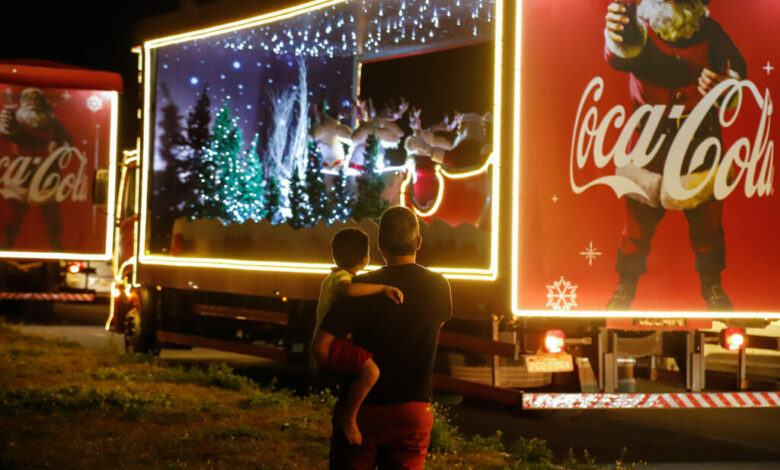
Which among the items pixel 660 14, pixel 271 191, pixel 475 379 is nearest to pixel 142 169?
pixel 271 191

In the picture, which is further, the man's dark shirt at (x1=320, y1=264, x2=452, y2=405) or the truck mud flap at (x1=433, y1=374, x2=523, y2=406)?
the truck mud flap at (x1=433, y1=374, x2=523, y2=406)

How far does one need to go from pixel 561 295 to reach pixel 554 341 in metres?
0.52

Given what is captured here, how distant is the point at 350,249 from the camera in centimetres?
491

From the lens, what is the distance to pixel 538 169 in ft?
27.3

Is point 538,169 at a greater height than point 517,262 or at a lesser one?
greater

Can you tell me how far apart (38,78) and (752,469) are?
1433 cm

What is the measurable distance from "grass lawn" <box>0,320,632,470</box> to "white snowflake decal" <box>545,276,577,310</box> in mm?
1013

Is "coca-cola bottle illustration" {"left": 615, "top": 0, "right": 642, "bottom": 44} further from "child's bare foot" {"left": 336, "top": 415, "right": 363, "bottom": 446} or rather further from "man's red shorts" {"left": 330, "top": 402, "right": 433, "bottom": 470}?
"child's bare foot" {"left": 336, "top": 415, "right": 363, "bottom": 446}

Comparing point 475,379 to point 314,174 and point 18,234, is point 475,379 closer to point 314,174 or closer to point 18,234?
point 314,174

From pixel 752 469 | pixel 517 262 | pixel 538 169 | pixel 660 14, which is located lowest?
pixel 752 469

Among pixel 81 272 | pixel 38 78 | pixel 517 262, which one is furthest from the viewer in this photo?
pixel 81 272

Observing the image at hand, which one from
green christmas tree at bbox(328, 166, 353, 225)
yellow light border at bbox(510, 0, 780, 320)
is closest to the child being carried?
yellow light border at bbox(510, 0, 780, 320)

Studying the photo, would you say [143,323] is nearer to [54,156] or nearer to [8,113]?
[54,156]

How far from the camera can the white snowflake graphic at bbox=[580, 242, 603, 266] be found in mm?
8328
